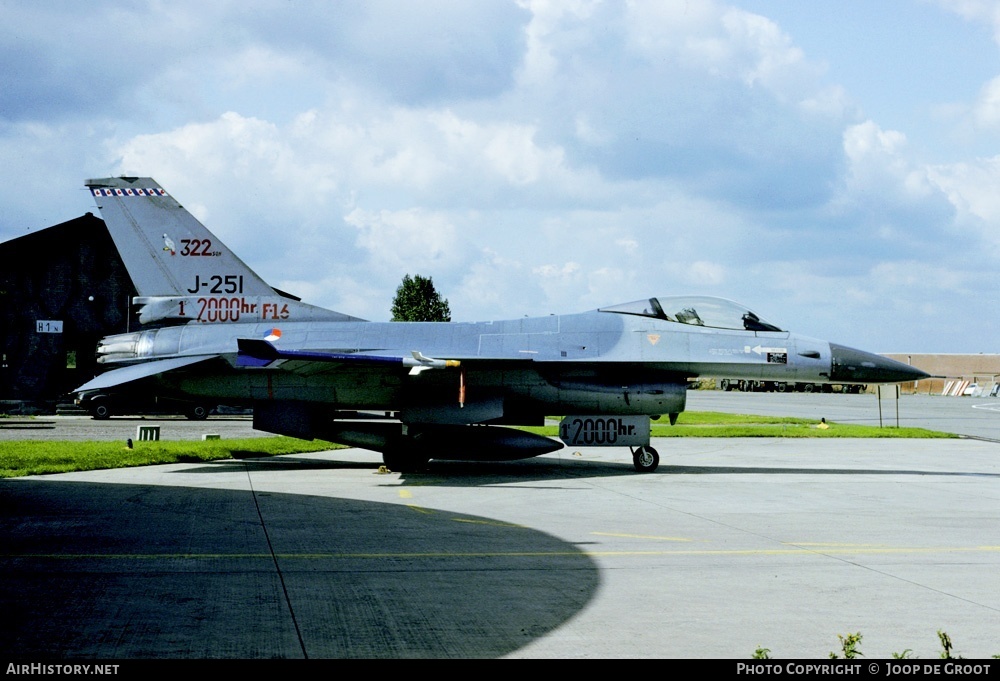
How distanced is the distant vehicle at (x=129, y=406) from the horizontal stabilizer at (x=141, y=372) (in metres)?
16.6

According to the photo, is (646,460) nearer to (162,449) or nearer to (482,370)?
(482,370)

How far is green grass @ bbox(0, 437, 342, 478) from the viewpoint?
566 inches

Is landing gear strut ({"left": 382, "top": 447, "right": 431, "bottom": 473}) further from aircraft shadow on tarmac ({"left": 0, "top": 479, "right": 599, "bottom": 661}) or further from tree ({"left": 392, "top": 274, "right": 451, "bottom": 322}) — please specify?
tree ({"left": 392, "top": 274, "right": 451, "bottom": 322})

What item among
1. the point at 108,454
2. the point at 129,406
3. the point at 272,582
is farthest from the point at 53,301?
the point at 272,582

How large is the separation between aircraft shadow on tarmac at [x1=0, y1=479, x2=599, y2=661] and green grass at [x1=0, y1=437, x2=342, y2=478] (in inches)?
147

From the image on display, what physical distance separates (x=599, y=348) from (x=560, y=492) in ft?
10.8

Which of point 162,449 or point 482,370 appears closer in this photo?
point 482,370

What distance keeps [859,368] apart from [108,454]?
43.3 ft

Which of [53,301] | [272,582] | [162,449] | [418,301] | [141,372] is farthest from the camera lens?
[418,301]

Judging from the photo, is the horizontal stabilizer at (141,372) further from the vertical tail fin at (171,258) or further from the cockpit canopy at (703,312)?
the cockpit canopy at (703,312)

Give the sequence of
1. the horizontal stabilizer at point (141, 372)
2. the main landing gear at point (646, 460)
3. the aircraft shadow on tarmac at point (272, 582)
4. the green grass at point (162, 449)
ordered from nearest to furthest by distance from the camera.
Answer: the aircraft shadow on tarmac at point (272, 582)
the green grass at point (162, 449)
the horizontal stabilizer at point (141, 372)
the main landing gear at point (646, 460)

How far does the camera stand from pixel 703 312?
51.3 ft

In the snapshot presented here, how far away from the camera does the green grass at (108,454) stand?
14.4 m

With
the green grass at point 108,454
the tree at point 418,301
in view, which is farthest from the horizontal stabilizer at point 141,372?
the tree at point 418,301
